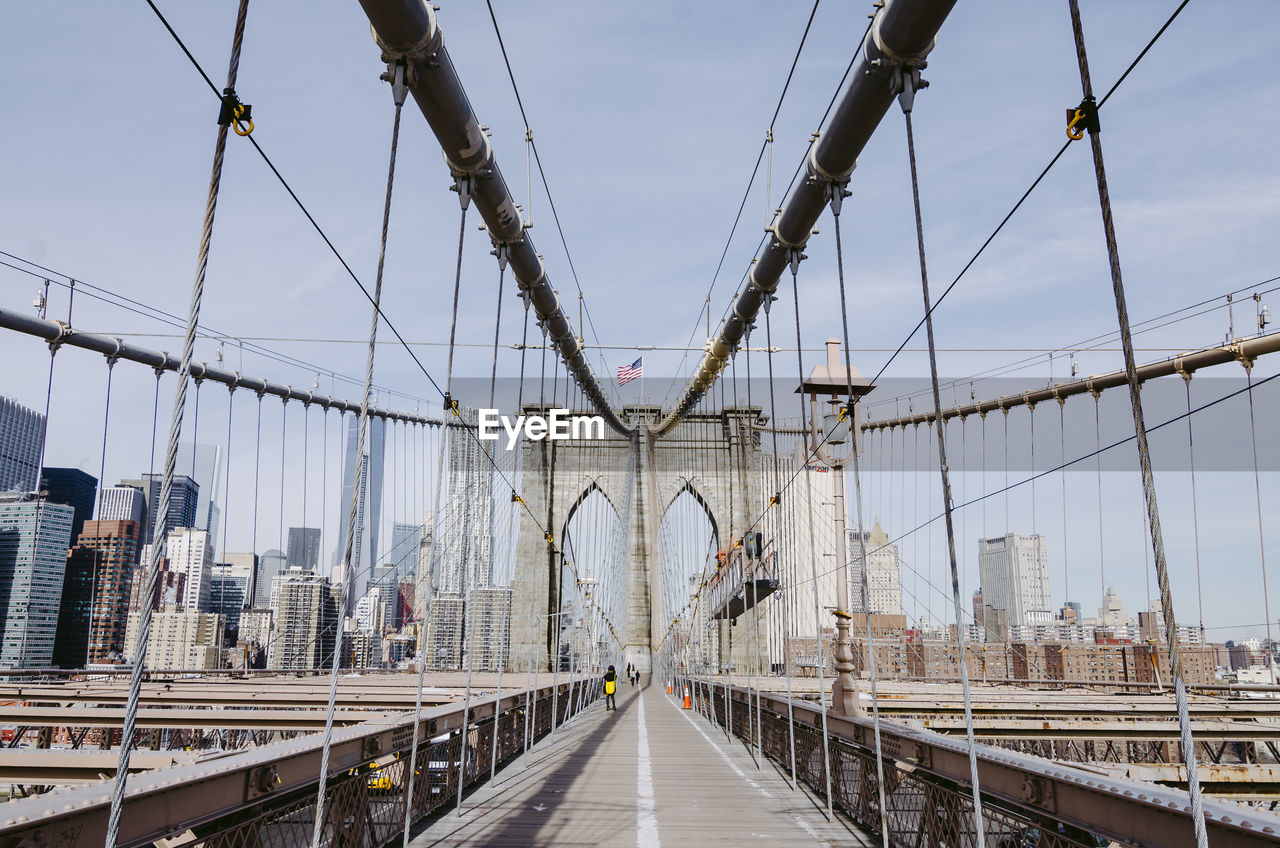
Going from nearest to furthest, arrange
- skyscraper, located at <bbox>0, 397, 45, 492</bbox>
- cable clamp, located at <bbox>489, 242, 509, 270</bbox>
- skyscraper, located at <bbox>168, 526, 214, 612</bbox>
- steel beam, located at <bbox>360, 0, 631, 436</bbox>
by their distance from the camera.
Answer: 1. steel beam, located at <bbox>360, 0, 631, 436</bbox>
2. cable clamp, located at <bbox>489, 242, 509, 270</bbox>
3. skyscraper, located at <bbox>0, 397, 45, 492</bbox>
4. skyscraper, located at <bbox>168, 526, 214, 612</bbox>

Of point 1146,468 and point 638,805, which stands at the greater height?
point 1146,468

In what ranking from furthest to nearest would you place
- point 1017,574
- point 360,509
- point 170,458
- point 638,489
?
point 1017,574 < point 638,489 < point 360,509 < point 170,458

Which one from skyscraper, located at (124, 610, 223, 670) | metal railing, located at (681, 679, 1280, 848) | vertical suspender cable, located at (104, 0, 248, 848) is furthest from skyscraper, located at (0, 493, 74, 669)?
vertical suspender cable, located at (104, 0, 248, 848)

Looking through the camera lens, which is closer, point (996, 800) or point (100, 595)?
point (996, 800)

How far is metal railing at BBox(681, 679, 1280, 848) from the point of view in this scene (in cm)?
283

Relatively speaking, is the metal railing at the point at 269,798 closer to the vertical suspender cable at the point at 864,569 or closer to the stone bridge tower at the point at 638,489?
the vertical suspender cable at the point at 864,569

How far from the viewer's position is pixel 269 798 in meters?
3.83

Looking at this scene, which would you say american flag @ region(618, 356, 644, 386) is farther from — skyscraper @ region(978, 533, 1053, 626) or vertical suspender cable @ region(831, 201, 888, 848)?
skyscraper @ region(978, 533, 1053, 626)

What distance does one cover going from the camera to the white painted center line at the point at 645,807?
5.49 meters

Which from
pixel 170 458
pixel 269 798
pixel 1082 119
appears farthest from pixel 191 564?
pixel 1082 119

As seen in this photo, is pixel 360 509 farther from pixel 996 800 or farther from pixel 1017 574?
pixel 1017 574

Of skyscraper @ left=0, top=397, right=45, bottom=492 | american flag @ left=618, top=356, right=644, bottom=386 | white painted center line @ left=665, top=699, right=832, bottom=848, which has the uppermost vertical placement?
skyscraper @ left=0, top=397, right=45, bottom=492

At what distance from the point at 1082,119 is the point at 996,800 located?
11.0 feet

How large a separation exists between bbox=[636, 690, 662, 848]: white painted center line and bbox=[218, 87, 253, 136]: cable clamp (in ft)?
15.5
